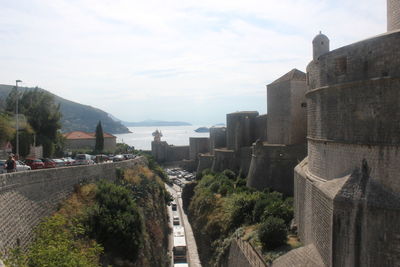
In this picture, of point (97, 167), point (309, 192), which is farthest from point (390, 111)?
point (97, 167)

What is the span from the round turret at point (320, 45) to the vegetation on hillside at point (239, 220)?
6.71m

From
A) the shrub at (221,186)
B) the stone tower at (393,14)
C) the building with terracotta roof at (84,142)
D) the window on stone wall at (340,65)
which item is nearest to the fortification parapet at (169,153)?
the building with terracotta roof at (84,142)

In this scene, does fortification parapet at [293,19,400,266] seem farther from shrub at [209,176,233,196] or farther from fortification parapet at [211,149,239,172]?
fortification parapet at [211,149,239,172]

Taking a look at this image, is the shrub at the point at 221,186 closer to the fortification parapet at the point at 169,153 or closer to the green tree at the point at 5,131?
the green tree at the point at 5,131

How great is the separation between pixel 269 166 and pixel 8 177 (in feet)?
52.4

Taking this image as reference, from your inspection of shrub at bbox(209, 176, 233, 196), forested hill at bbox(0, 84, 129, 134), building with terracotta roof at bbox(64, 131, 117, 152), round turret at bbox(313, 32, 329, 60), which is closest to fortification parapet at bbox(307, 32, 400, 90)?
round turret at bbox(313, 32, 329, 60)

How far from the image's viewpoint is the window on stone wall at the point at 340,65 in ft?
36.5

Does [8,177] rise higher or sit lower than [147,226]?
higher

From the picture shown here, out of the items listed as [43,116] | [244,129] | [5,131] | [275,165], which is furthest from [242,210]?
[43,116]

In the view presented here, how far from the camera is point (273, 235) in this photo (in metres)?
14.7

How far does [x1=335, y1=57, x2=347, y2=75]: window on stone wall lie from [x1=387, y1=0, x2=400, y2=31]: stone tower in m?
2.22

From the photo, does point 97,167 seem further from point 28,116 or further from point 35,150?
point 28,116

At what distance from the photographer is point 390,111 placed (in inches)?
372

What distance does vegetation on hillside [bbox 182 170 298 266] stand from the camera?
48.6 feet
